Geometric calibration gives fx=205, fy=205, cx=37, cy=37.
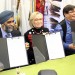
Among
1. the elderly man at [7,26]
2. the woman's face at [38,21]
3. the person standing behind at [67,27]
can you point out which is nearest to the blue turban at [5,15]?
the elderly man at [7,26]

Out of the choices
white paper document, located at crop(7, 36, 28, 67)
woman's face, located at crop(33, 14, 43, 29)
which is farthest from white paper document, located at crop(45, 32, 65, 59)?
woman's face, located at crop(33, 14, 43, 29)

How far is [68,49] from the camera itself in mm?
2240

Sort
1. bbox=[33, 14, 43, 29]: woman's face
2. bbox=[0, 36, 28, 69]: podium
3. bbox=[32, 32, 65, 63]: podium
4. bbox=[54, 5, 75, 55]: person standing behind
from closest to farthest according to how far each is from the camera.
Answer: bbox=[0, 36, 28, 69]: podium
bbox=[32, 32, 65, 63]: podium
bbox=[33, 14, 43, 29]: woman's face
bbox=[54, 5, 75, 55]: person standing behind

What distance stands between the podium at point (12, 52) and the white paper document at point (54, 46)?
260 mm

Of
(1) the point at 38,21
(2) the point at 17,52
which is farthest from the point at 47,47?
(1) the point at 38,21

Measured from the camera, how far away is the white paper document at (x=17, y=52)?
1704 mm

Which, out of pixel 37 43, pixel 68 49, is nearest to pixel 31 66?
pixel 37 43

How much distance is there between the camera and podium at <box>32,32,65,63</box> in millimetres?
1834

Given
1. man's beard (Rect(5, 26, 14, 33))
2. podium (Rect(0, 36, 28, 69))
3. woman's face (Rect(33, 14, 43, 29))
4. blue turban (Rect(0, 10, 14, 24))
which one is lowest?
podium (Rect(0, 36, 28, 69))

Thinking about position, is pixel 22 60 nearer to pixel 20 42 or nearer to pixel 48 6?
pixel 20 42

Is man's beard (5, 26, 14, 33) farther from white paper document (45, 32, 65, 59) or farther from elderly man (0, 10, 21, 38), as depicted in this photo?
white paper document (45, 32, 65, 59)

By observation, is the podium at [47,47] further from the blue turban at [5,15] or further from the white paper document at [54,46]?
the blue turban at [5,15]

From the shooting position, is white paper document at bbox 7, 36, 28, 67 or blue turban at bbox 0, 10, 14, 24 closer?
white paper document at bbox 7, 36, 28, 67

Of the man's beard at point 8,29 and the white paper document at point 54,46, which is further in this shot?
the man's beard at point 8,29
